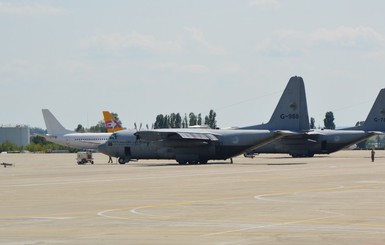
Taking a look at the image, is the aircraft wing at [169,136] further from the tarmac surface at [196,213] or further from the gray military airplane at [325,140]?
the tarmac surface at [196,213]

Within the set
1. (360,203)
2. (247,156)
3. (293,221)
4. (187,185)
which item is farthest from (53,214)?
(247,156)

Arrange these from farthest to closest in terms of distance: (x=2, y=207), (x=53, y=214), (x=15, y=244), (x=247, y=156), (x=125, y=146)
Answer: (x=247, y=156)
(x=125, y=146)
(x=2, y=207)
(x=53, y=214)
(x=15, y=244)

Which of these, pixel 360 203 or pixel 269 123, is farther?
pixel 269 123

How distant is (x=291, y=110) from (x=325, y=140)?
960 inches

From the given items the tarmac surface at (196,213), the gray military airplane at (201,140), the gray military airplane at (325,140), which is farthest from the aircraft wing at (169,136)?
Result: the tarmac surface at (196,213)

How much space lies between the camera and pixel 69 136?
498 feet

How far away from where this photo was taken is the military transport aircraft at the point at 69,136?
144875mm

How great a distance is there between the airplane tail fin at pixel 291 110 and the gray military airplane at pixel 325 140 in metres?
20.0

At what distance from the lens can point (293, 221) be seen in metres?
25.1

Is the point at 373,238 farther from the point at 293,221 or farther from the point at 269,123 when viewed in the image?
the point at 269,123

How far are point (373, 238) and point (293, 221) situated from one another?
4364mm

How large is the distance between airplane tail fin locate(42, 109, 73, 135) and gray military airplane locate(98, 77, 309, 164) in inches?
2831

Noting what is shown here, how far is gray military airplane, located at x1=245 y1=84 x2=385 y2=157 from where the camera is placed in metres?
108

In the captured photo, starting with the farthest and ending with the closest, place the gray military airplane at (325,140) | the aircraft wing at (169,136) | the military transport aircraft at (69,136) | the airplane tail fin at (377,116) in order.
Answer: the military transport aircraft at (69,136), the airplane tail fin at (377,116), the gray military airplane at (325,140), the aircraft wing at (169,136)
